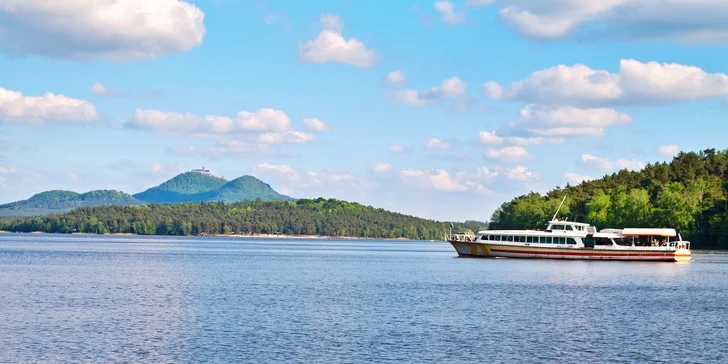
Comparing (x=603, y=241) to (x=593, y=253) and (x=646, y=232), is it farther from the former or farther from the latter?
(x=646, y=232)

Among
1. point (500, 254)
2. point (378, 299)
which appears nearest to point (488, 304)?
point (378, 299)

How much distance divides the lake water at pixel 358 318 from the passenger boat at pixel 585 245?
111 ft

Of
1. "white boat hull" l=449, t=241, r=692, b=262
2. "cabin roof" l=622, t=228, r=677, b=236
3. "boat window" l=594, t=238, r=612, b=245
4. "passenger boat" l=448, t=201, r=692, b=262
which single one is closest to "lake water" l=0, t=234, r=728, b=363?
"cabin roof" l=622, t=228, r=677, b=236

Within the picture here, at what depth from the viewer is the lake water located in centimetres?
4750

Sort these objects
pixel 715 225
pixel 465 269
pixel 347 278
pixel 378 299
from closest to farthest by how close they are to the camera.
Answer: pixel 378 299
pixel 347 278
pixel 465 269
pixel 715 225

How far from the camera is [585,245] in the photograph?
144000 millimetres

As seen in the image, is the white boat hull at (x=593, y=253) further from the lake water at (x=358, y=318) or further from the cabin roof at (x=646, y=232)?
the lake water at (x=358, y=318)

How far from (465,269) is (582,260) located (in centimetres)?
3232

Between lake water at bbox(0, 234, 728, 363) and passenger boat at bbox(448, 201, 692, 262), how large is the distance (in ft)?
111

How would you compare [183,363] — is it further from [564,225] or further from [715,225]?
[715,225]

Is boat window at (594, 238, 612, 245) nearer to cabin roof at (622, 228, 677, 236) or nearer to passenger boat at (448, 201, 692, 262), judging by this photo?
passenger boat at (448, 201, 692, 262)

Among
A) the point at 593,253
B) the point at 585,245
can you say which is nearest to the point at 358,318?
the point at 593,253

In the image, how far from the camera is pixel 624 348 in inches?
1975

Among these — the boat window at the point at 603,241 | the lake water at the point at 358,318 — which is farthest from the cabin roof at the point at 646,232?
the lake water at the point at 358,318
